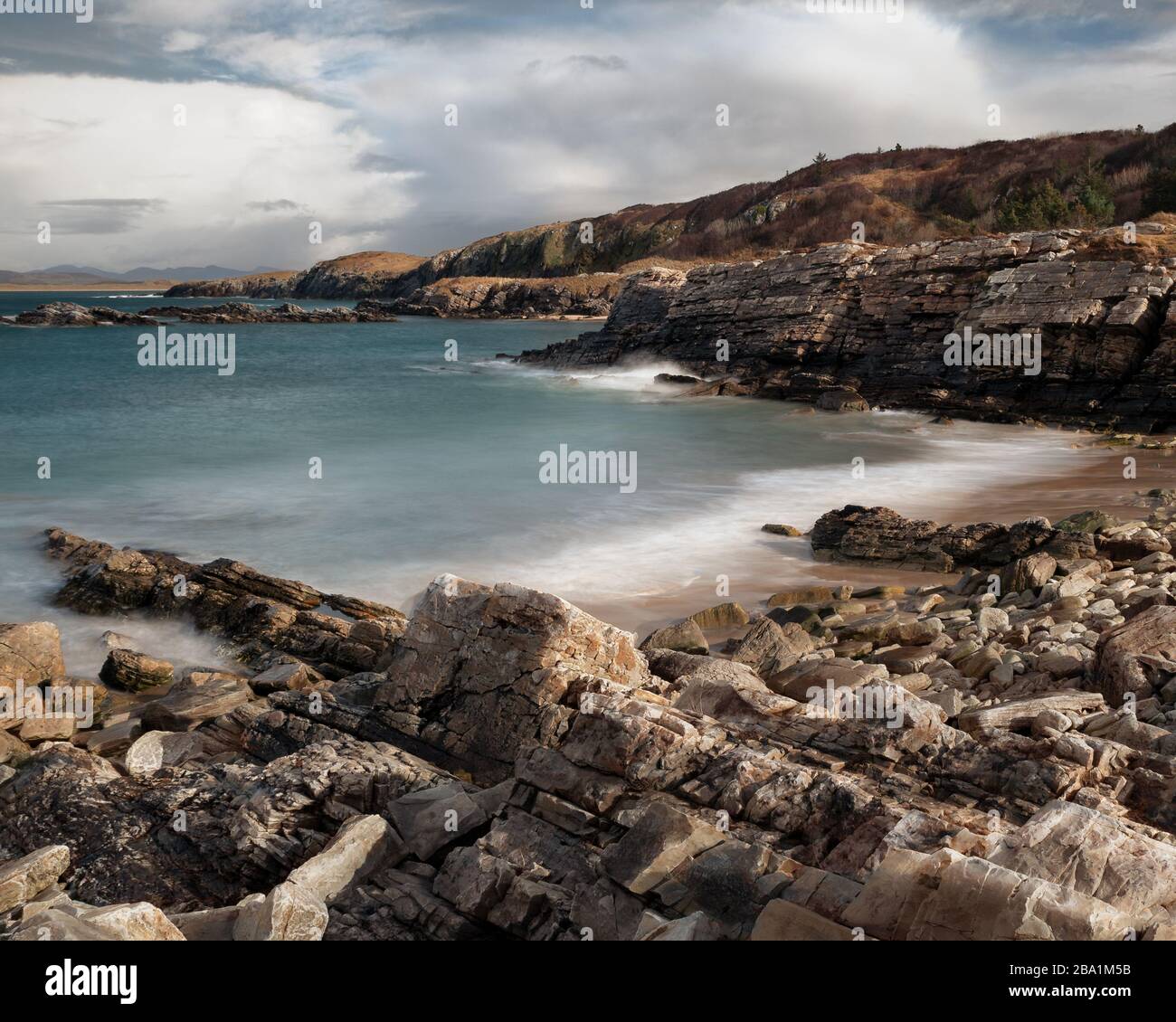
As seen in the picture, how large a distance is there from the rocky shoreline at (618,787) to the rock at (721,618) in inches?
56.6

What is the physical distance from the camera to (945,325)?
35688mm

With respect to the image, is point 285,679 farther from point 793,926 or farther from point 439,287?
point 439,287

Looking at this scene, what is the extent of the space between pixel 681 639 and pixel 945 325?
29312 millimetres

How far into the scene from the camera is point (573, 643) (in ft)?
24.3

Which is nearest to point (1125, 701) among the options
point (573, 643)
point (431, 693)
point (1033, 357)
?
point (573, 643)

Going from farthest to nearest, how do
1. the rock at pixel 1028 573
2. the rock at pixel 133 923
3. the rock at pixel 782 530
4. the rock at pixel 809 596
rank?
1. the rock at pixel 782 530
2. the rock at pixel 809 596
3. the rock at pixel 1028 573
4. the rock at pixel 133 923

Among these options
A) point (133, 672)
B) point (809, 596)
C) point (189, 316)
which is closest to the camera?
point (133, 672)

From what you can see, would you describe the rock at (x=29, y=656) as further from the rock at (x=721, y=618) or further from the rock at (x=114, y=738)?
the rock at (x=721, y=618)

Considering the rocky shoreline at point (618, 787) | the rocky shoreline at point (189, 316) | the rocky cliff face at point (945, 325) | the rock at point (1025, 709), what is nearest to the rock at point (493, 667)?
the rocky shoreline at point (618, 787)

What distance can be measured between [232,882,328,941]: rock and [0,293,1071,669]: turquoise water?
323 inches

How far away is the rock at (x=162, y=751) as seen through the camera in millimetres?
8352

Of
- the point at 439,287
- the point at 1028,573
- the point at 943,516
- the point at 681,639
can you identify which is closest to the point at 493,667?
the point at 681,639

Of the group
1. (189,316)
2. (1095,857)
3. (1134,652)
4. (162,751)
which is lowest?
(162,751)

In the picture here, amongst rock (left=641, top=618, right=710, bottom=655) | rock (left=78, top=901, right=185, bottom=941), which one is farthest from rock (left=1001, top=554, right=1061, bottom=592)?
rock (left=78, top=901, right=185, bottom=941)
